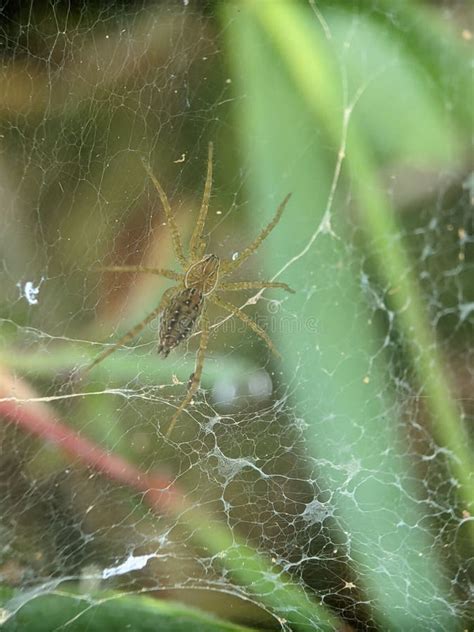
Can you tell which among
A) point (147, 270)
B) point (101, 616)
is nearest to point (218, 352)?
point (147, 270)

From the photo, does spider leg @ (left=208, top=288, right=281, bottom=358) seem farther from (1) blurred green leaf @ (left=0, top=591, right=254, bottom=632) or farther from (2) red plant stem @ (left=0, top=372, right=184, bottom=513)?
(1) blurred green leaf @ (left=0, top=591, right=254, bottom=632)

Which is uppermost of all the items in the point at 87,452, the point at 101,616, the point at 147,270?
the point at 147,270

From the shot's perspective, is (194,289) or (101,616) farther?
(194,289)

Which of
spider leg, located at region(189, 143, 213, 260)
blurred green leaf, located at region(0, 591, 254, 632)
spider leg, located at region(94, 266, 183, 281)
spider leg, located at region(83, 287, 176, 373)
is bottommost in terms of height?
blurred green leaf, located at region(0, 591, 254, 632)

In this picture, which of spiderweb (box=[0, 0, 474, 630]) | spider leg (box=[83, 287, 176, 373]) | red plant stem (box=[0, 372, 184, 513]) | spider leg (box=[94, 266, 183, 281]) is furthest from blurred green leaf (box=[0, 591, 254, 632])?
spider leg (box=[94, 266, 183, 281])

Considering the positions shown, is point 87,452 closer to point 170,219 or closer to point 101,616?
point 101,616

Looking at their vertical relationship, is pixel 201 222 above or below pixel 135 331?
above

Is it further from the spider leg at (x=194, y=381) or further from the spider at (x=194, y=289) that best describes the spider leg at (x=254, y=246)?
the spider leg at (x=194, y=381)
